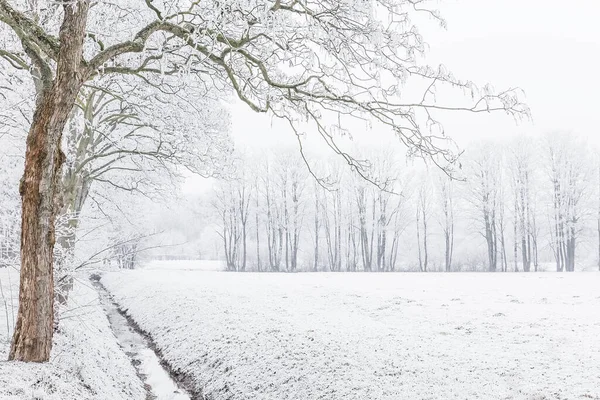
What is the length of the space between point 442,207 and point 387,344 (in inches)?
1575

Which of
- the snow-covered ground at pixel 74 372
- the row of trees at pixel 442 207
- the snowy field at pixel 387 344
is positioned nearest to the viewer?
the snow-covered ground at pixel 74 372

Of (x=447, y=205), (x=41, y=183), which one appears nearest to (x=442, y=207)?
(x=447, y=205)

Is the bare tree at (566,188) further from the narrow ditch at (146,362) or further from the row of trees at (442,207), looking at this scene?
the narrow ditch at (146,362)

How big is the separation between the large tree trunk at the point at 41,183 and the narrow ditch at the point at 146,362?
3254 millimetres

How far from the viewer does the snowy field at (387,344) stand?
269 inches

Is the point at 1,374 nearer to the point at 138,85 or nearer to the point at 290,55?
the point at 290,55

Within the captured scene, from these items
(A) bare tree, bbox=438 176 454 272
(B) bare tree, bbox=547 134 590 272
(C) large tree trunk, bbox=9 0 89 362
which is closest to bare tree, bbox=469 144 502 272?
→ (A) bare tree, bbox=438 176 454 272

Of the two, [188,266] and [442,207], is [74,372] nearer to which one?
[442,207]

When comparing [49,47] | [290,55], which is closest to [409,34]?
[290,55]

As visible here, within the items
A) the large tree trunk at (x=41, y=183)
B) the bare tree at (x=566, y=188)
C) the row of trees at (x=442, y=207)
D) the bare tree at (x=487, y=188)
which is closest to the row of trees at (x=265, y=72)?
the large tree trunk at (x=41, y=183)

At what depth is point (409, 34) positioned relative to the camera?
499 cm

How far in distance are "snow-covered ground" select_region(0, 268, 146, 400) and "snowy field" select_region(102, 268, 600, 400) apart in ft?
4.53

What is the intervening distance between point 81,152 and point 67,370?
26.5 ft

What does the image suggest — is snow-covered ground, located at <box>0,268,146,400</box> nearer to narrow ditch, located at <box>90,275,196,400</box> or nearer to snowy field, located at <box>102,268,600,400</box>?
narrow ditch, located at <box>90,275,196,400</box>
